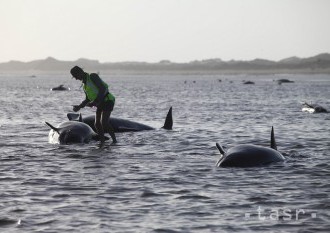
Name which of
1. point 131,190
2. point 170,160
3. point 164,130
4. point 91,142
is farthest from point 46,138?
point 131,190

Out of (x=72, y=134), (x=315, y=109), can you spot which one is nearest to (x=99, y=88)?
(x=72, y=134)

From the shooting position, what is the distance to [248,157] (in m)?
15.1

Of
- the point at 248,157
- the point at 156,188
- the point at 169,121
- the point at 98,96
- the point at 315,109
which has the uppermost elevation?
the point at 98,96

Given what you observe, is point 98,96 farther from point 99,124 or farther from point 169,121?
point 169,121

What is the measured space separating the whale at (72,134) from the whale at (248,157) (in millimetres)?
5633

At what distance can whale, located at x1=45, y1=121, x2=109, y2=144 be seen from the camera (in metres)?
19.6

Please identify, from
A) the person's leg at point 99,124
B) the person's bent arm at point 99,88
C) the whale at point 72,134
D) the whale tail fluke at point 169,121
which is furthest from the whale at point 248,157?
the whale tail fluke at point 169,121

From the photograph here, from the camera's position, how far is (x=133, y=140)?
20.8 meters

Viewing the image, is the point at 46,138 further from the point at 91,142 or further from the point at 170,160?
the point at 170,160

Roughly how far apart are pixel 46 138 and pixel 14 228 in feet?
39.6

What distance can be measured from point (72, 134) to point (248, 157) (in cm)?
639

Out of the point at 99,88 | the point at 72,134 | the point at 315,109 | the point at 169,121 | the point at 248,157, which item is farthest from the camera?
the point at 315,109

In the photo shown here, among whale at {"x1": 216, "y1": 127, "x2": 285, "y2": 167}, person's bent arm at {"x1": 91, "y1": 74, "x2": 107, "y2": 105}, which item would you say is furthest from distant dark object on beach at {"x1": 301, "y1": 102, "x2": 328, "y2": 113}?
whale at {"x1": 216, "y1": 127, "x2": 285, "y2": 167}

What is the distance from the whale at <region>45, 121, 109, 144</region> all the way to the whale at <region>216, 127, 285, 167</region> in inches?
222
